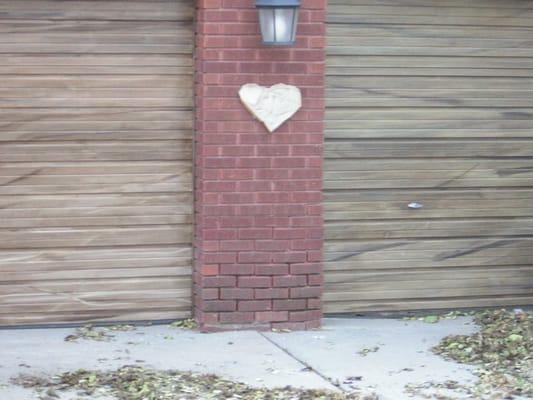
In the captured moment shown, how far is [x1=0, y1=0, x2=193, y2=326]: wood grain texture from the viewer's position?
7.27m

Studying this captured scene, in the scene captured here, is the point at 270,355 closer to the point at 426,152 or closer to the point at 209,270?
the point at 209,270

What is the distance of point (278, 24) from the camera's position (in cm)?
705

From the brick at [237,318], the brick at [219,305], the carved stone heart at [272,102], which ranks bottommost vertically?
the brick at [237,318]

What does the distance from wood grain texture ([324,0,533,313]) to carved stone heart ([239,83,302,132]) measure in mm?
440

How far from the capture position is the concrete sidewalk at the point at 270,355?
6.50 metres

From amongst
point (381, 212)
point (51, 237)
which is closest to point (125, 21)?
point (51, 237)

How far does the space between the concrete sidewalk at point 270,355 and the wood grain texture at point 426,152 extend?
16.8 inches

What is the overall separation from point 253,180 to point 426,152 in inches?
52.6

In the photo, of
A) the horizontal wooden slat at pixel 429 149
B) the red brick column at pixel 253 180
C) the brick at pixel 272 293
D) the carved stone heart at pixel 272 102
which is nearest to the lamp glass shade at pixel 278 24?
the red brick column at pixel 253 180

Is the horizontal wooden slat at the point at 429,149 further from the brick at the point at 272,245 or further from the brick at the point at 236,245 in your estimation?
the brick at the point at 236,245

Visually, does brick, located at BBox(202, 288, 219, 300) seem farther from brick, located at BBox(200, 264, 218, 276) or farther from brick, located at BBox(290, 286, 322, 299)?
brick, located at BBox(290, 286, 322, 299)

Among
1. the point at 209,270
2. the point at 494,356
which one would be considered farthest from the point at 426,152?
the point at 209,270

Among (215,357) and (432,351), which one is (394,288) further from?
(215,357)

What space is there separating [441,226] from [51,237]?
108 inches
